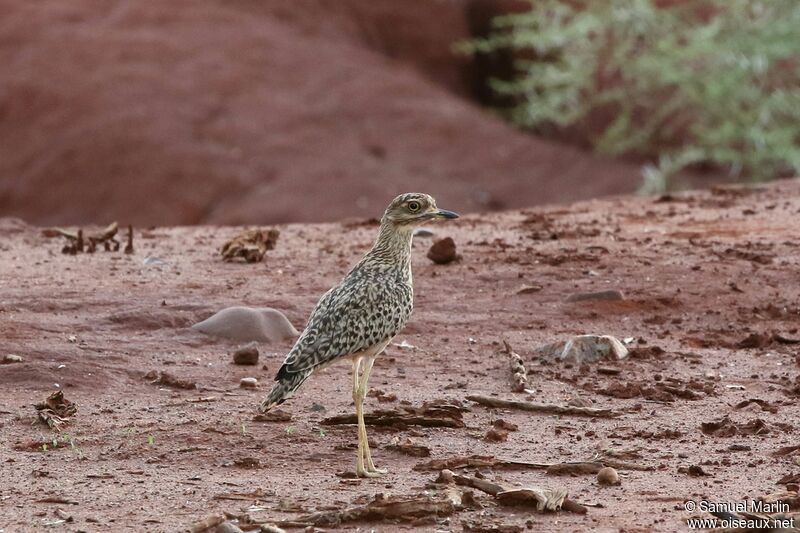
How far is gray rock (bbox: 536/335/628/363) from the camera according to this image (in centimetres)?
754

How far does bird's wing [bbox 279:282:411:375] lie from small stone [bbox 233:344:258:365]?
1345 millimetres

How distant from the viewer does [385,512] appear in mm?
4855

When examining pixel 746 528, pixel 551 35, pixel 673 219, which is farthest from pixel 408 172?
pixel 746 528

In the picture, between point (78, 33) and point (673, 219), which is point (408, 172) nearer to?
point (78, 33)

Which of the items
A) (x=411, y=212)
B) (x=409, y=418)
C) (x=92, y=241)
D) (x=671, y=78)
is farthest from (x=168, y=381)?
(x=671, y=78)

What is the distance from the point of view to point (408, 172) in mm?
19375

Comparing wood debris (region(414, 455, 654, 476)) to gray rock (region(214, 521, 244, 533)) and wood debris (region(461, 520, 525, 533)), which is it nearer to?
wood debris (region(461, 520, 525, 533))

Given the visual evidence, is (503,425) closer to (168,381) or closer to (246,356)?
(246,356)

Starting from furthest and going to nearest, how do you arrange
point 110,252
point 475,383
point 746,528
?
1. point 110,252
2. point 475,383
3. point 746,528

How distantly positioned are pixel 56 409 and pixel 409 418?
1.61 meters

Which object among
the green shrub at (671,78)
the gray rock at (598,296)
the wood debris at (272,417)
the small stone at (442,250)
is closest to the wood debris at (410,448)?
→ the wood debris at (272,417)

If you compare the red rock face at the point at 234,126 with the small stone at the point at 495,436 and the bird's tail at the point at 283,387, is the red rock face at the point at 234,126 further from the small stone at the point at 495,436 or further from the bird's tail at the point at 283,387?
the bird's tail at the point at 283,387

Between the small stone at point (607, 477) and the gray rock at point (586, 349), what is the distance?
2067mm

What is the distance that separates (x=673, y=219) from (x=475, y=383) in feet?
15.6
